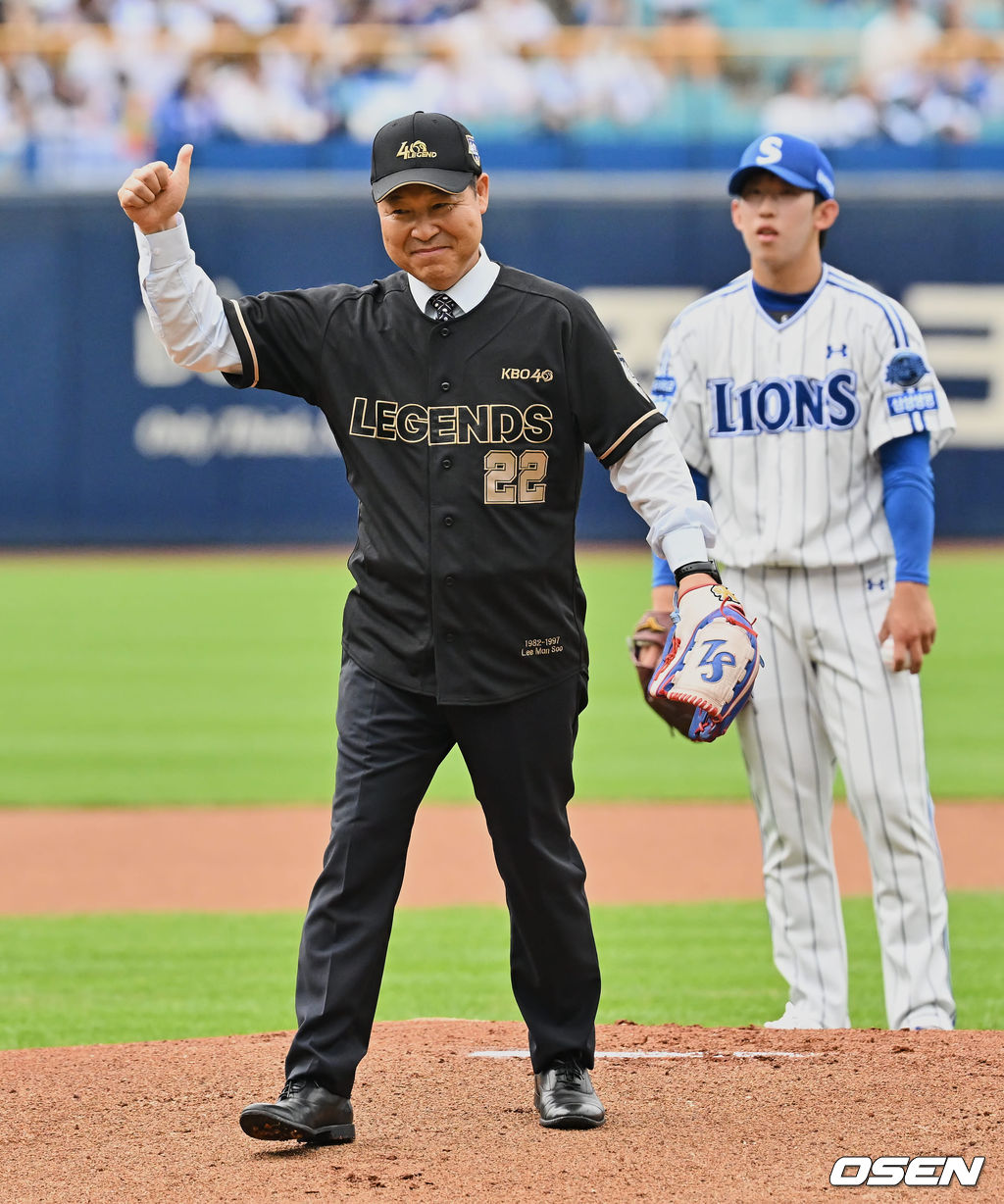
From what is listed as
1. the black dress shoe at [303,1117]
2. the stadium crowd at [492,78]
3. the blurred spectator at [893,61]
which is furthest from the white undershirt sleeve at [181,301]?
the blurred spectator at [893,61]

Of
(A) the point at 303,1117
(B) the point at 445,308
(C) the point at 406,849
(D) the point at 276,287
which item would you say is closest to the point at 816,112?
(D) the point at 276,287

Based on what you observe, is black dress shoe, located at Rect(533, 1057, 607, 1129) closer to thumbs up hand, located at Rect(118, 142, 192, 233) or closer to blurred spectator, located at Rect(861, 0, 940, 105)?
thumbs up hand, located at Rect(118, 142, 192, 233)

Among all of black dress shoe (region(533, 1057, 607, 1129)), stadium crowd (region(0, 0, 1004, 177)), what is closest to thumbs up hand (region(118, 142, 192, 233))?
black dress shoe (region(533, 1057, 607, 1129))

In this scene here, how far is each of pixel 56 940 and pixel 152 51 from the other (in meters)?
16.3

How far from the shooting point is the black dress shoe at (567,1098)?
3275 millimetres

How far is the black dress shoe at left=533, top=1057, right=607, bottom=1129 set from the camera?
→ 3.28 metres

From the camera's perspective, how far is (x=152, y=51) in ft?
66.3

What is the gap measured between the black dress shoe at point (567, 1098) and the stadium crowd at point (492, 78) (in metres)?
17.0

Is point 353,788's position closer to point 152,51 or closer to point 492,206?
point 492,206

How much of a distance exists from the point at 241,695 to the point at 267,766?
213cm

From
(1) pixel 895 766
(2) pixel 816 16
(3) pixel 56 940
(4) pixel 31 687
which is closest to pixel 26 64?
(2) pixel 816 16

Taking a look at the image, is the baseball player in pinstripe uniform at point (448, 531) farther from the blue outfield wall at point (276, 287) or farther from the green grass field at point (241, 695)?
the blue outfield wall at point (276, 287)

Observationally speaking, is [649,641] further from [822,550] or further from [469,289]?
[469,289]

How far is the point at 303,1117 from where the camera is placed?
3145mm
